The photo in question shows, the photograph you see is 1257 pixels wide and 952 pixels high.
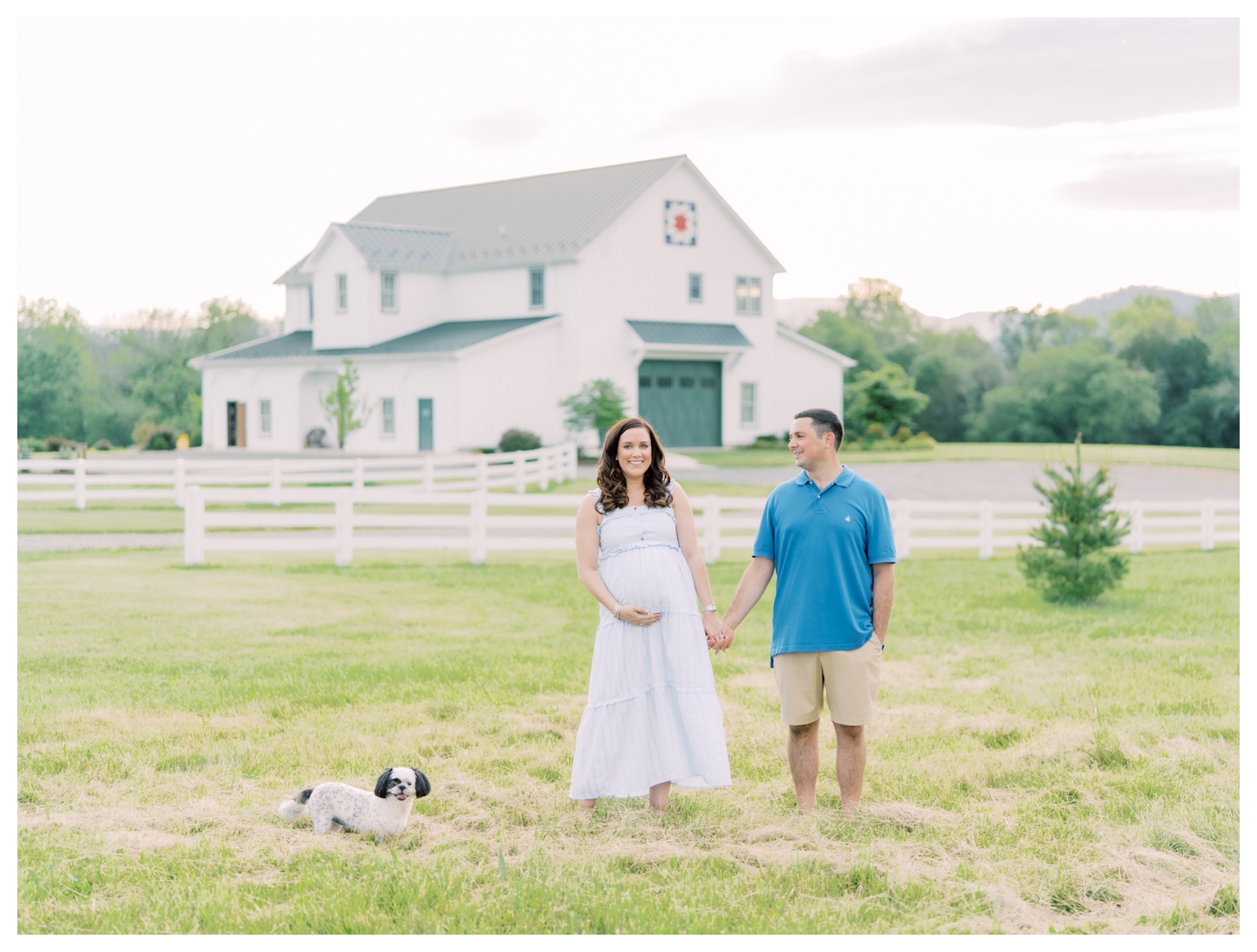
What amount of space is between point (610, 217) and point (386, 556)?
22.0 meters

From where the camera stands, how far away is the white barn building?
3638cm

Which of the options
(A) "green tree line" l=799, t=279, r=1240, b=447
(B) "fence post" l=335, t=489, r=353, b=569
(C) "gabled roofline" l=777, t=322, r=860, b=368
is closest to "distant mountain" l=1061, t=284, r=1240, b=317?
(A) "green tree line" l=799, t=279, r=1240, b=447

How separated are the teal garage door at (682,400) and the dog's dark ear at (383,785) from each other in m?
32.8

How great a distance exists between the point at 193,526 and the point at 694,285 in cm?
2595

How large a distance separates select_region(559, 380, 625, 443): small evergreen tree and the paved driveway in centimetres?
355

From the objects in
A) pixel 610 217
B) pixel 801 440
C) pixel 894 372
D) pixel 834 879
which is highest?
pixel 610 217

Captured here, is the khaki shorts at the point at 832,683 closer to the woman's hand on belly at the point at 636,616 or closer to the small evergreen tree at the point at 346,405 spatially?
the woman's hand on belly at the point at 636,616

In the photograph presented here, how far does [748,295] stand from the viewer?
135 feet

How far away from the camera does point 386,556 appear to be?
1775cm

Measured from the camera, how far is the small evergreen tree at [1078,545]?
1354 cm

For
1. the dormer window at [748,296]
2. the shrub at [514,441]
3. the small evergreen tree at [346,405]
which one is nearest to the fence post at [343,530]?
the shrub at [514,441]
